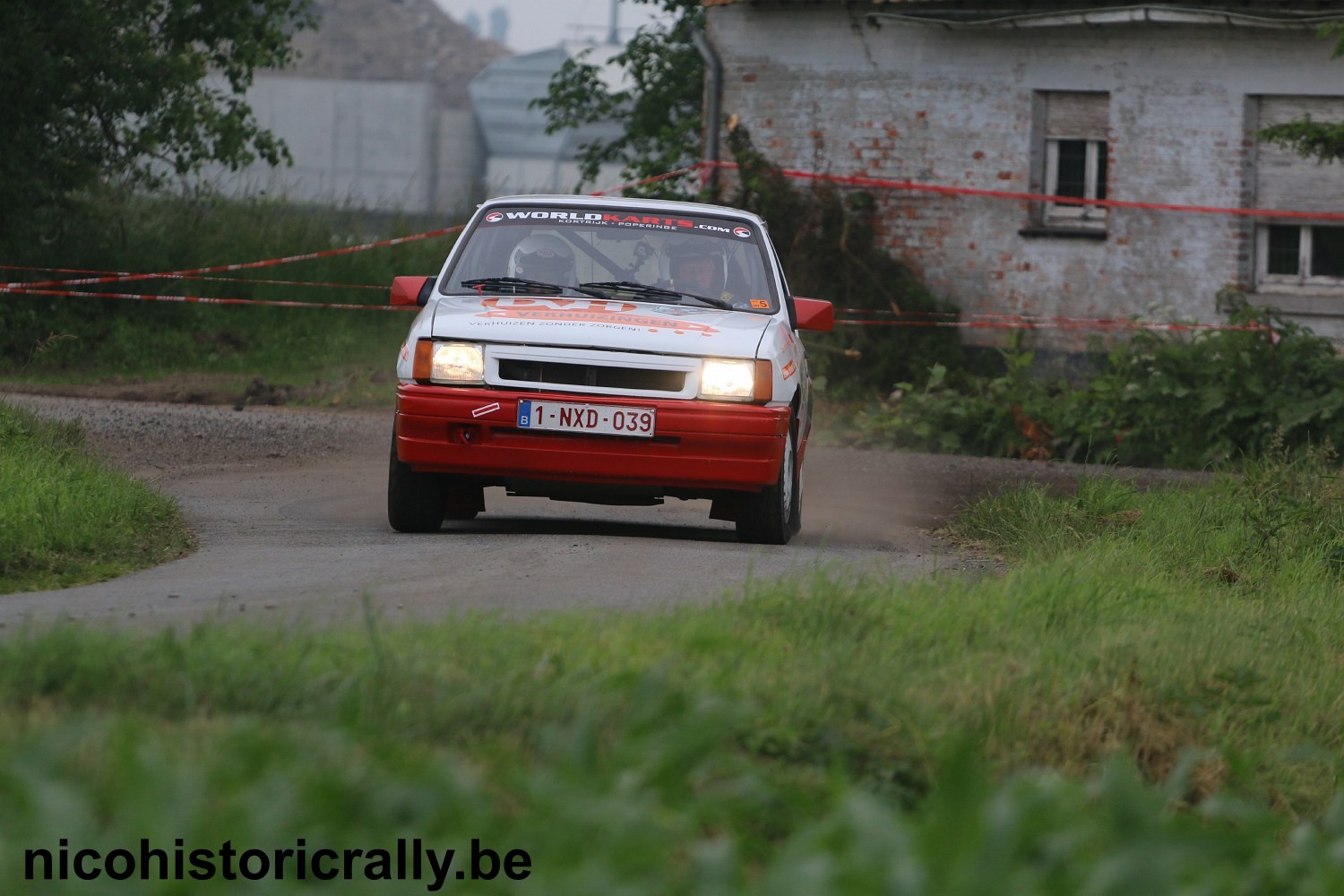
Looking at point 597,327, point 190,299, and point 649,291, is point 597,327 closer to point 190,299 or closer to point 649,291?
point 649,291

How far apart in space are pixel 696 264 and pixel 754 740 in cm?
499

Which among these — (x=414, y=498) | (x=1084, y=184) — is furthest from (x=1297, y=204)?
(x=414, y=498)

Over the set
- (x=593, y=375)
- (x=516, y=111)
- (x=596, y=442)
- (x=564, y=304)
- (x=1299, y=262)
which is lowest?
(x=596, y=442)

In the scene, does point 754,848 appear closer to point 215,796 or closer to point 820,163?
point 215,796

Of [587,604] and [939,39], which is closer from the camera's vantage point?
[587,604]

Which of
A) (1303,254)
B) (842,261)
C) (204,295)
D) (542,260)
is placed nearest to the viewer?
(542,260)

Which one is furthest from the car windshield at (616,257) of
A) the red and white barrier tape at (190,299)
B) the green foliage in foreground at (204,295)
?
the green foliage in foreground at (204,295)

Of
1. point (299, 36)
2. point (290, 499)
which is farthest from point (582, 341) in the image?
point (299, 36)

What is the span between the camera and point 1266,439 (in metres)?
14.2

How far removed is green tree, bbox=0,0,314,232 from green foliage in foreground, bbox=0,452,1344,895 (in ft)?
42.3

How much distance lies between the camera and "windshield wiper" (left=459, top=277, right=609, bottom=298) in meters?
8.66

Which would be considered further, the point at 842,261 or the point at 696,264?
the point at 842,261

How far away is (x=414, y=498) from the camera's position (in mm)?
8375

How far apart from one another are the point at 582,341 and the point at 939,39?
12056 mm
